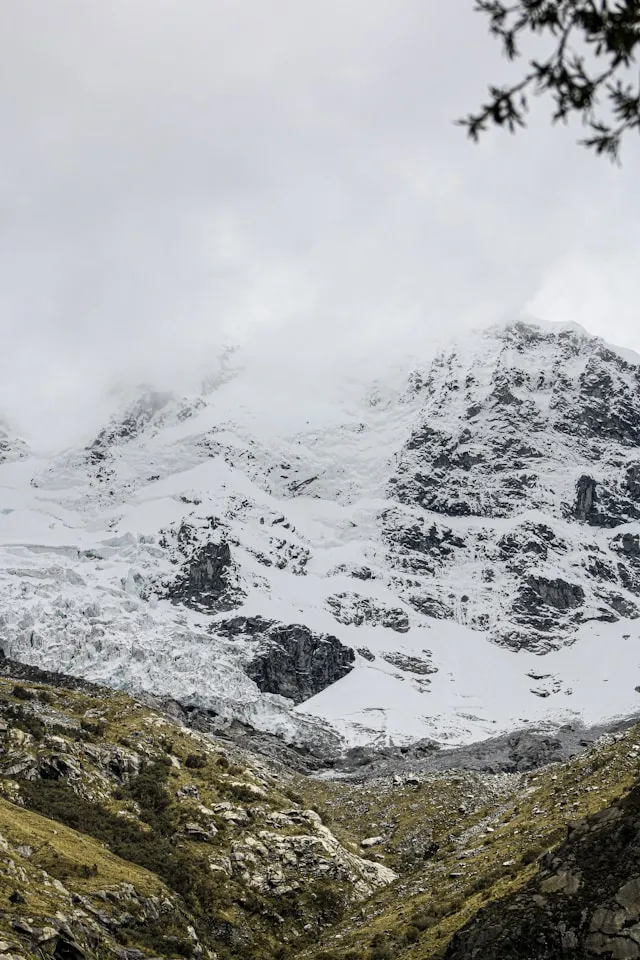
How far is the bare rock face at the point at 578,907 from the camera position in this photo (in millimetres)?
21234

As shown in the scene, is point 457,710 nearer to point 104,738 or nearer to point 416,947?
point 104,738

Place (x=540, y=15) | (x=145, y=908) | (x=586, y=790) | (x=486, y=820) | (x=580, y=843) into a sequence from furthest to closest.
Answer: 1. (x=486, y=820)
2. (x=586, y=790)
3. (x=145, y=908)
4. (x=580, y=843)
5. (x=540, y=15)

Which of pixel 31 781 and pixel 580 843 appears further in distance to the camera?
pixel 31 781

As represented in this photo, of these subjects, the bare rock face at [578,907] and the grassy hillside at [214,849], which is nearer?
the bare rock face at [578,907]

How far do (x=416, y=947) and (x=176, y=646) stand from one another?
167855 millimetres

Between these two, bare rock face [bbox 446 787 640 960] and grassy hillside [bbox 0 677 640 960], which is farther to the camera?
grassy hillside [bbox 0 677 640 960]

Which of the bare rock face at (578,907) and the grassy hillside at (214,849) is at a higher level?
the bare rock face at (578,907)

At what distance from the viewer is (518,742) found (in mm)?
145750

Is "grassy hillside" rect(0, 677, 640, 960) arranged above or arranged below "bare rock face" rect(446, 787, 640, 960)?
below

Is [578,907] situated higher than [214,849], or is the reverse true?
[578,907]

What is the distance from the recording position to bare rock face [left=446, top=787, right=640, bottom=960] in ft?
69.7

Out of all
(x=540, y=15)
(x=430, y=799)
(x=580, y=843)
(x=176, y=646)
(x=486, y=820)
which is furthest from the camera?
(x=176, y=646)

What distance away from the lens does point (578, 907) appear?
2256 cm

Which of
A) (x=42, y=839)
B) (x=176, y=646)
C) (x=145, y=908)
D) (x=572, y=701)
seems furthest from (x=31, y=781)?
(x=572, y=701)
